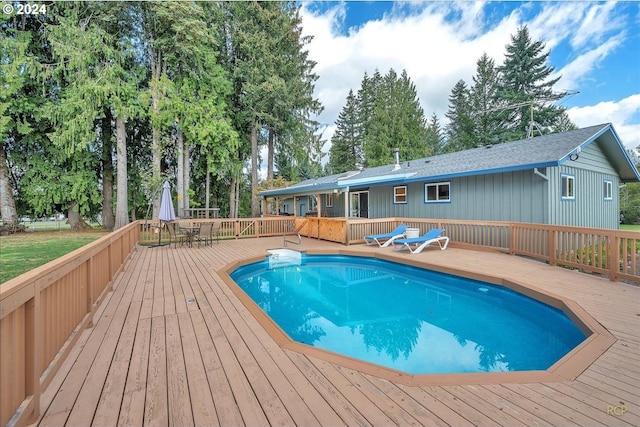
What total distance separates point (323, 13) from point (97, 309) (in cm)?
1608

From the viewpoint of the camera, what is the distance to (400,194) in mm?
11844

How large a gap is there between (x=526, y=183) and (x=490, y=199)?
105 centimetres

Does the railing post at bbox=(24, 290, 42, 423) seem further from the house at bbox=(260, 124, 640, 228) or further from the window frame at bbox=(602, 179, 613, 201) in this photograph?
the window frame at bbox=(602, 179, 613, 201)

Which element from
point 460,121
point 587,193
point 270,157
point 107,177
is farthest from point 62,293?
point 460,121

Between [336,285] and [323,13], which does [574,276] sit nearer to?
[336,285]

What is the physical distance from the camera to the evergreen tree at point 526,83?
22.5 metres

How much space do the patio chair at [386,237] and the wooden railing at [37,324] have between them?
751cm

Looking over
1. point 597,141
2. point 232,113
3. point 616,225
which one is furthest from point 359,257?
point 232,113

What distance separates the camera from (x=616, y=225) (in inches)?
443

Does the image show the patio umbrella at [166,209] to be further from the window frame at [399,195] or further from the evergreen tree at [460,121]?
the evergreen tree at [460,121]

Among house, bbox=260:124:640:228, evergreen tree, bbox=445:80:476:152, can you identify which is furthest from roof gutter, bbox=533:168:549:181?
evergreen tree, bbox=445:80:476:152

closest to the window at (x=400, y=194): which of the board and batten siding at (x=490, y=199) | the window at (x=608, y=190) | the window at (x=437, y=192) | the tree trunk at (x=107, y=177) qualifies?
the board and batten siding at (x=490, y=199)

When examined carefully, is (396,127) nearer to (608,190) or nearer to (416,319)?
(608,190)

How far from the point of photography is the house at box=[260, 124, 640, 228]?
783 cm
